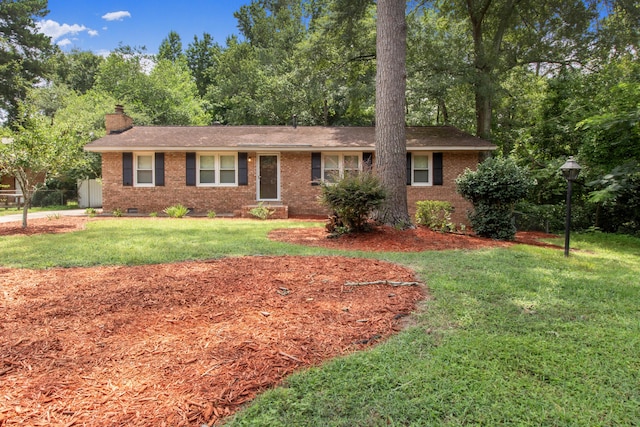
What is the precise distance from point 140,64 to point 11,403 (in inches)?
1194

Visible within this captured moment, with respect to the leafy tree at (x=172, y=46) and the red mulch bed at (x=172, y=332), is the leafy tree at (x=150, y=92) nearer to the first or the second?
the leafy tree at (x=172, y=46)

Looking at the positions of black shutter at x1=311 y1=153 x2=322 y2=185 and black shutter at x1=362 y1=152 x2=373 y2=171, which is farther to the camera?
black shutter at x1=311 y1=153 x2=322 y2=185

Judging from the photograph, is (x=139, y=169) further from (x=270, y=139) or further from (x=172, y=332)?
(x=172, y=332)

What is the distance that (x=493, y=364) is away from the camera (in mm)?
2430

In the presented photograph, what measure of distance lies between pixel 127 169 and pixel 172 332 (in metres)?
12.9

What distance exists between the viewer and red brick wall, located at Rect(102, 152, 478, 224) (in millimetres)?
13969

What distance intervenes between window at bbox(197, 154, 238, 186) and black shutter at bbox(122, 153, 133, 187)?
259 cm

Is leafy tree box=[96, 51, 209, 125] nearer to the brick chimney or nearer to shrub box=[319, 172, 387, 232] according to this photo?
the brick chimney

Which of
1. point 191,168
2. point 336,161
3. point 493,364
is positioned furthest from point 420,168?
point 493,364

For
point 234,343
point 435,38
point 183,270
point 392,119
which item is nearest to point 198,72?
point 435,38

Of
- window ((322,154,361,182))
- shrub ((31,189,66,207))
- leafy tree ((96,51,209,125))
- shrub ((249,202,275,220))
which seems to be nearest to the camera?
shrub ((249,202,275,220))

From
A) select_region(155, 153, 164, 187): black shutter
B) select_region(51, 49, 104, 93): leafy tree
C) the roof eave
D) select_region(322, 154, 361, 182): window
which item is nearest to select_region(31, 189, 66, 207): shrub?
the roof eave

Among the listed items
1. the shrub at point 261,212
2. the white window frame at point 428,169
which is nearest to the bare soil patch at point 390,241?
the shrub at point 261,212

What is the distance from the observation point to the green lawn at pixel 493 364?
76.7 inches
